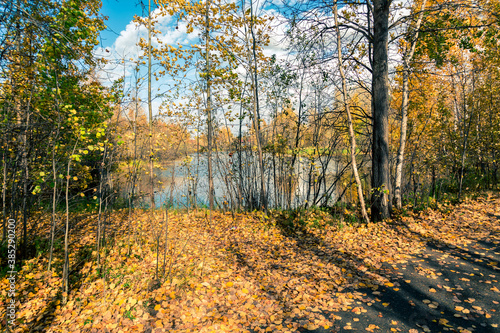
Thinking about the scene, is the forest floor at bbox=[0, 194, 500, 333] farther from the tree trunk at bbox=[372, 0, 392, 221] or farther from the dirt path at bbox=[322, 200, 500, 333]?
the tree trunk at bbox=[372, 0, 392, 221]

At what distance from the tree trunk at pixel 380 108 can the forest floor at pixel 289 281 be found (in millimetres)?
653

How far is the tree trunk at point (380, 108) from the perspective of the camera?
6035mm

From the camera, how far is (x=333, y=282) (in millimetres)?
4207

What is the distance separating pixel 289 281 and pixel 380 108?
15.8ft

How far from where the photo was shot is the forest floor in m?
3.26

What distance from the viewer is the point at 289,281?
4.38 meters

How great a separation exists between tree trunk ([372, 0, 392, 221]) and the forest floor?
65 cm

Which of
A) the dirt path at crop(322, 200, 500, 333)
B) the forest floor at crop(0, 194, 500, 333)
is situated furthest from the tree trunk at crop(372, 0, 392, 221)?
the dirt path at crop(322, 200, 500, 333)

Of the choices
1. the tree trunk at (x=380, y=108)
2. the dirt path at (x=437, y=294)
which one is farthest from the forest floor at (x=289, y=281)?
the tree trunk at (x=380, y=108)

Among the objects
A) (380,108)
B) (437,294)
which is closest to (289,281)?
(437,294)

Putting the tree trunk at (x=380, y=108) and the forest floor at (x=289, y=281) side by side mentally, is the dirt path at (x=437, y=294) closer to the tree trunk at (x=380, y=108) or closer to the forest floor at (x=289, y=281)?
the forest floor at (x=289, y=281)

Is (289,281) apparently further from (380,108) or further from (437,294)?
(380,108)

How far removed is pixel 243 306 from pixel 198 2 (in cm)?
789

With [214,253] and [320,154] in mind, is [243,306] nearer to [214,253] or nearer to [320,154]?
[214,253]
